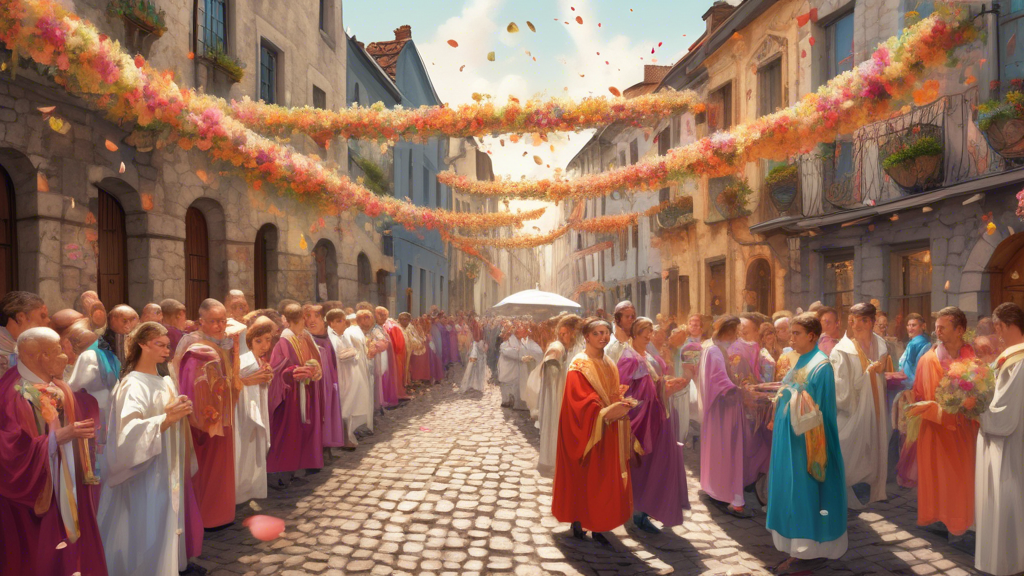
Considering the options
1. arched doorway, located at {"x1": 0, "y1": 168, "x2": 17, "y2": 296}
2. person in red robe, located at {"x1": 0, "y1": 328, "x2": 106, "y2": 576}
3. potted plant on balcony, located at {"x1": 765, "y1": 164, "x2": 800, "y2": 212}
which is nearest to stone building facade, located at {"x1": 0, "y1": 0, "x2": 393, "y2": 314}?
arched doorway, located at {"x1": 0, "y1": 168, "x2": 17, "y2": 296}

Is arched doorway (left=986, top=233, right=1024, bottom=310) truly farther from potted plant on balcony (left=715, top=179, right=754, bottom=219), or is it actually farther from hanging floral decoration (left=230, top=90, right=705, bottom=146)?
potted plant on balcony (left=715, top=179, right=754, bottom=219)

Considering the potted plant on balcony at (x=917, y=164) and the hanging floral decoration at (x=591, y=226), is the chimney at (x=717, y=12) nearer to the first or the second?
the hanging floral decoration at (x=591, y=226)

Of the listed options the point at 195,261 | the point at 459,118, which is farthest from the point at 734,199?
the point at 195,261

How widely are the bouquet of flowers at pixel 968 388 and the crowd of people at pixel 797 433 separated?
0.34 ft

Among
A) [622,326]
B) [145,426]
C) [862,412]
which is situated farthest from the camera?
[862,412]

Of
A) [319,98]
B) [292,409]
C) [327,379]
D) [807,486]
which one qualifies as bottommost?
[807,486]

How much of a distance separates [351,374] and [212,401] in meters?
4.46

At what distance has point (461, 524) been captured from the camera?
234 inches

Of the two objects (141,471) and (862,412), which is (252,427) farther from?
(862,412)

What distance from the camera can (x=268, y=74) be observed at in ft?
49.4

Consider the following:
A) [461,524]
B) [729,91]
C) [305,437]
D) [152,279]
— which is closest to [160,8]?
[152,279]

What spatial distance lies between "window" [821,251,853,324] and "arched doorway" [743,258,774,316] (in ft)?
5.69

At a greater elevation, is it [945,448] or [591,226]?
[591,226]

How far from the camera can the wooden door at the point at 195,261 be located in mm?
11914
